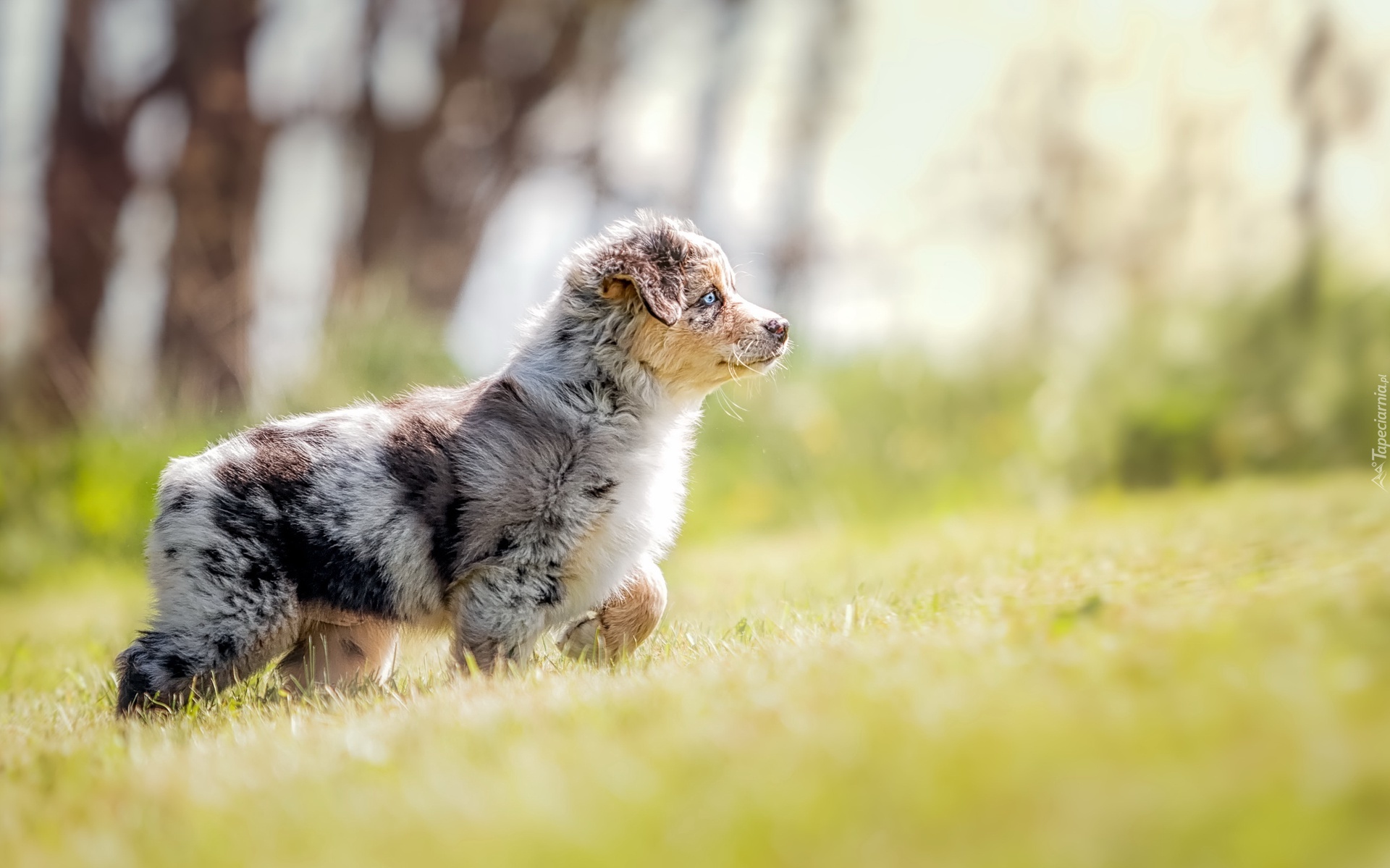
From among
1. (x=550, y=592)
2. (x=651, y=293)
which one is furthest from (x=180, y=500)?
(x=651, y=293)

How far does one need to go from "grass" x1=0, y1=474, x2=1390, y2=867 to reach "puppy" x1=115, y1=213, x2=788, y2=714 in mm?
245

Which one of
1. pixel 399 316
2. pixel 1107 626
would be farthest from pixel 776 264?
pixel 1107 626

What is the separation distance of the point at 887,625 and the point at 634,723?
1325mm

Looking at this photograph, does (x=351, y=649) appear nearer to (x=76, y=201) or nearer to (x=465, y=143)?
(x=76, y=201)

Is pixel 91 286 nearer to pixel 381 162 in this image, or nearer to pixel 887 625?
pixel 381 162

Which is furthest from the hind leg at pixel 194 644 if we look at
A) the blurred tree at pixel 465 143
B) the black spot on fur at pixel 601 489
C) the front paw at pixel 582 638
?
the blurred tree at pixel 465 143

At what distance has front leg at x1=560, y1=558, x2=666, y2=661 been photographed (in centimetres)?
433

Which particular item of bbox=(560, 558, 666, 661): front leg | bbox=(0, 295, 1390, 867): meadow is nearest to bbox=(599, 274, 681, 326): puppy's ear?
bbox=(560, 558, 666, 661): front leg

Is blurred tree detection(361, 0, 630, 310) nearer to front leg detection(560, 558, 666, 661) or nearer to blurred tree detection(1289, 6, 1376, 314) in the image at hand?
blurred tree detection(1289, 6, 1376, 314)

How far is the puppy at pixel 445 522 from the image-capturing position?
13.5 feet

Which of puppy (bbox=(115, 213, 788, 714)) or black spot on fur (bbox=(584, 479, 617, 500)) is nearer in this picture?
puppy (bbox=(115, 213, 788, 714))

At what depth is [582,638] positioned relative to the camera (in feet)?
14.6

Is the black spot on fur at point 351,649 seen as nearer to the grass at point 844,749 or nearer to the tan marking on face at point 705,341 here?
the grass at point 844,749

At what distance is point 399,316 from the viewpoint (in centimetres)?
1091
